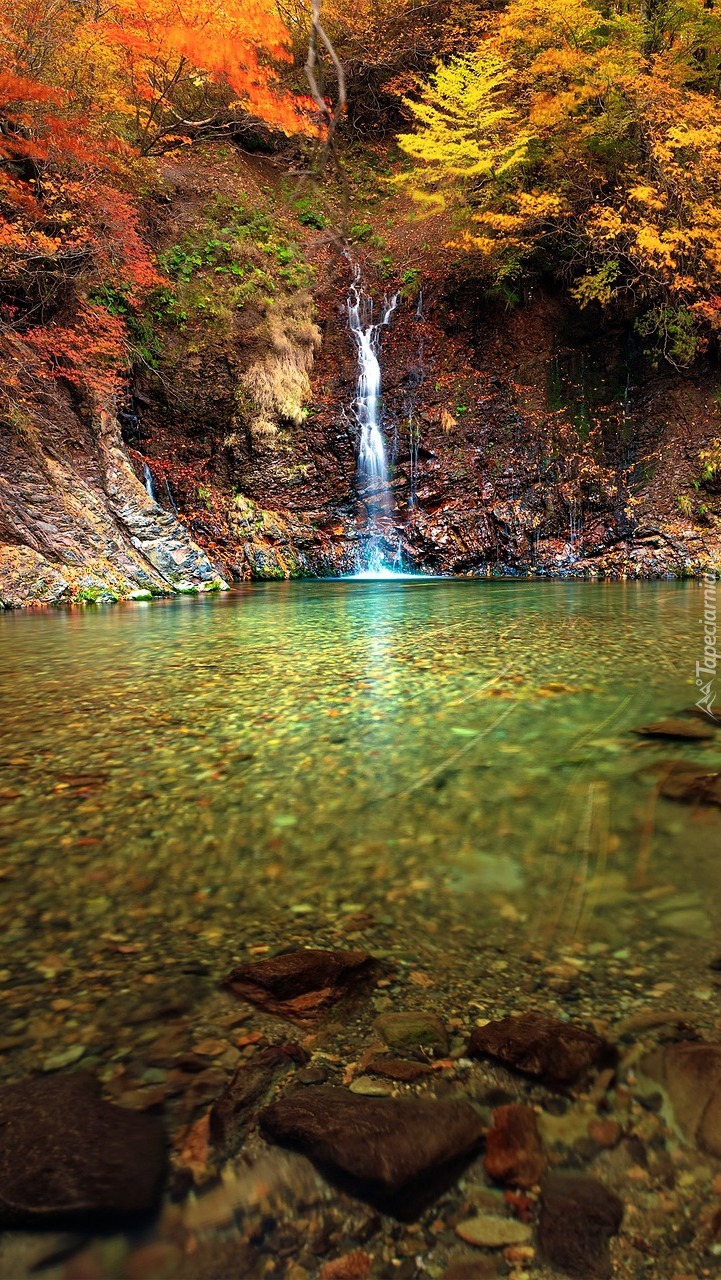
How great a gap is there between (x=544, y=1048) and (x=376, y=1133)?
297 mm

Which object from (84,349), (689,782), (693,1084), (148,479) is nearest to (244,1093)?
(693,1084)

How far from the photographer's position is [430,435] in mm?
14570

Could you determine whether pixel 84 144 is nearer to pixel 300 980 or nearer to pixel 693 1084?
pixel 300 980

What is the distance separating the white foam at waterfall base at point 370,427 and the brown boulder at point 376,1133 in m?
12.9

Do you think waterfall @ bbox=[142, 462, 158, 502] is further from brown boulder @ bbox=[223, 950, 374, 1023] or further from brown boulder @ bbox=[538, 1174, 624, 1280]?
brown boulder @ bbox=[538, 1174, 624, 1280]

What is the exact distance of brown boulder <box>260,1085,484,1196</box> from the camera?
817 millimetres

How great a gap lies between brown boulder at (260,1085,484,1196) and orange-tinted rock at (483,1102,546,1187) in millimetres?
23

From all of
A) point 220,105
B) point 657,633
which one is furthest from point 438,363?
point 657,633

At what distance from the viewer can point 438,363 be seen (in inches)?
594

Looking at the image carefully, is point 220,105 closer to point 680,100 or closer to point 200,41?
point 200,41

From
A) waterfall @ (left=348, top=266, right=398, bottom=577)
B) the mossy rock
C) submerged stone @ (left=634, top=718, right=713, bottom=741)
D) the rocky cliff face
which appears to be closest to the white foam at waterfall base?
waterfall @ (left=348, top=266, right=398, bottom=577)

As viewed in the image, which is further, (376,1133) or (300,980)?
(300,980)

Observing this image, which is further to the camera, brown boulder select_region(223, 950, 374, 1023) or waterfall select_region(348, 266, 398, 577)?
waterfall select_region(348, 266, 398, 577)

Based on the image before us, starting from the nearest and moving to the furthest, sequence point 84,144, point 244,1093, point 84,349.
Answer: point 244,1093
point 84,144
point 84,349
